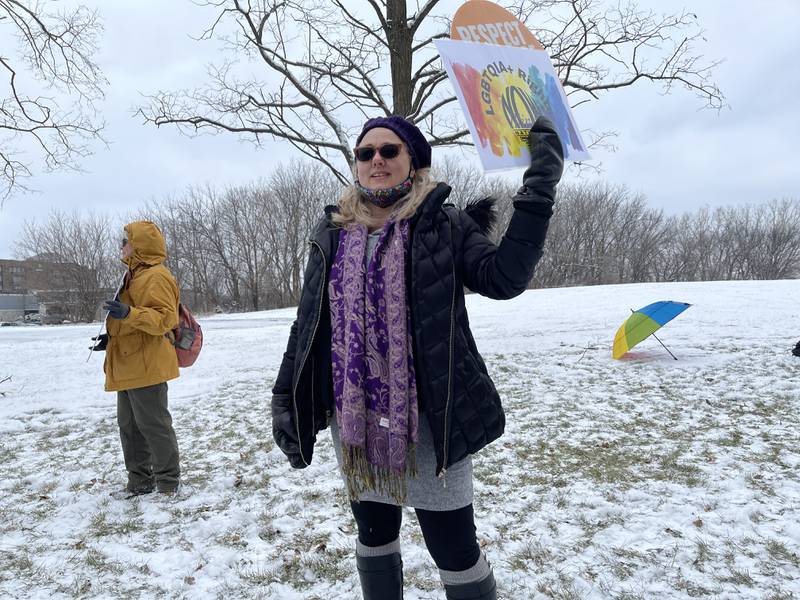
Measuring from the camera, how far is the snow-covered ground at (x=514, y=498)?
2.58m

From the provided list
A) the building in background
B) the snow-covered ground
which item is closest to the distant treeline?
the building in background

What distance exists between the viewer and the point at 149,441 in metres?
3.60

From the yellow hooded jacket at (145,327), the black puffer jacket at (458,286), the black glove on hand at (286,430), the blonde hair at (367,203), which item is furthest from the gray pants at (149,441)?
the blonde hair at (367,203)

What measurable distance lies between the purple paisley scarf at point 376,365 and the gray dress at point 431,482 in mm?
47

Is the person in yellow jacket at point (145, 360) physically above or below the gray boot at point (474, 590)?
above

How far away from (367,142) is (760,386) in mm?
6102

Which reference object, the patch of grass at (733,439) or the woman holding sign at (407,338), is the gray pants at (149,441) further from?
the patch of grass at (733,439)

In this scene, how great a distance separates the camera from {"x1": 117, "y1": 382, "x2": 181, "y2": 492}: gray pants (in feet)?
11.7

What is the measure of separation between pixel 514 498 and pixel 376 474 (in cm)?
217

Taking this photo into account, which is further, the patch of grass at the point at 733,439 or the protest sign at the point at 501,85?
the patch of grass at the point at 733,439

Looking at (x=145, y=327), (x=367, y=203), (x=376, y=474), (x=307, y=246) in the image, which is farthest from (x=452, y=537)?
(x=307, y=246)

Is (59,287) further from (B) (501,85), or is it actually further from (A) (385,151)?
(B) (501,85)

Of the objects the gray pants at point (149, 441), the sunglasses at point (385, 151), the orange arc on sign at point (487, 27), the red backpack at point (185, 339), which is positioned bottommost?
the gray pants at point (149, 441)

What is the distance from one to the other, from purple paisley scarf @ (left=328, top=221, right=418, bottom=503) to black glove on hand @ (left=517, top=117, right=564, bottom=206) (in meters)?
0.41
